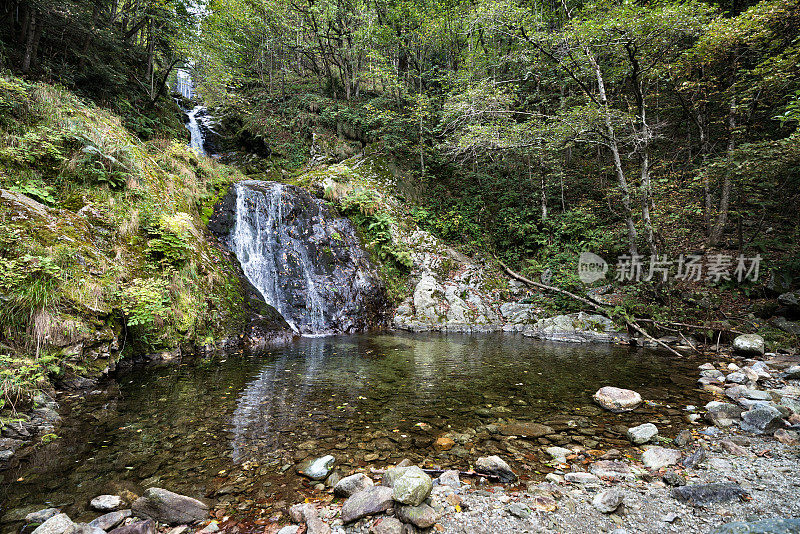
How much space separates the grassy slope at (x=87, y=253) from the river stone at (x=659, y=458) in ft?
22.0

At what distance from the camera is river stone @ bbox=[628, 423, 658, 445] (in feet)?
11.0

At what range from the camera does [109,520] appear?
213 cm

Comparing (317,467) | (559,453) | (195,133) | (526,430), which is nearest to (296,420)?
(317,467)

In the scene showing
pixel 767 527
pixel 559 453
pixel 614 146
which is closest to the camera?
pixel 767 527

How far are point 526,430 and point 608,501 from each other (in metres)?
1.51

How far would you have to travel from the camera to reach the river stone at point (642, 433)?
11.0ft

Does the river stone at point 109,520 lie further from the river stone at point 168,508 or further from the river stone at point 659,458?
the river stone at point 659,458

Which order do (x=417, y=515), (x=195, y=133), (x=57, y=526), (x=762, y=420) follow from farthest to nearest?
(x=195, y=133) → (x=762, y=420) → (x=417, y=515) → (x=57, y=526)

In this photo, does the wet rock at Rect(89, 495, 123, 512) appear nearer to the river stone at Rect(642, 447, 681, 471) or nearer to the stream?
the stream

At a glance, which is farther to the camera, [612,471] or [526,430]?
[526,430]

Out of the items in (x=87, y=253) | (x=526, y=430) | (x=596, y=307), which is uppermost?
(x=87, y=253)

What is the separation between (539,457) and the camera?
3.14 metres

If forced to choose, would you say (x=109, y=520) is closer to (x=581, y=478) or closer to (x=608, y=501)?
(x=608, y=501)

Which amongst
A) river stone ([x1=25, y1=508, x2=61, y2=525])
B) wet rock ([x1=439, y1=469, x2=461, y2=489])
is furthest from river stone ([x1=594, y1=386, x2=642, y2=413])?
river stone ([x1=25, y1=508, x2=61, y2=525])
